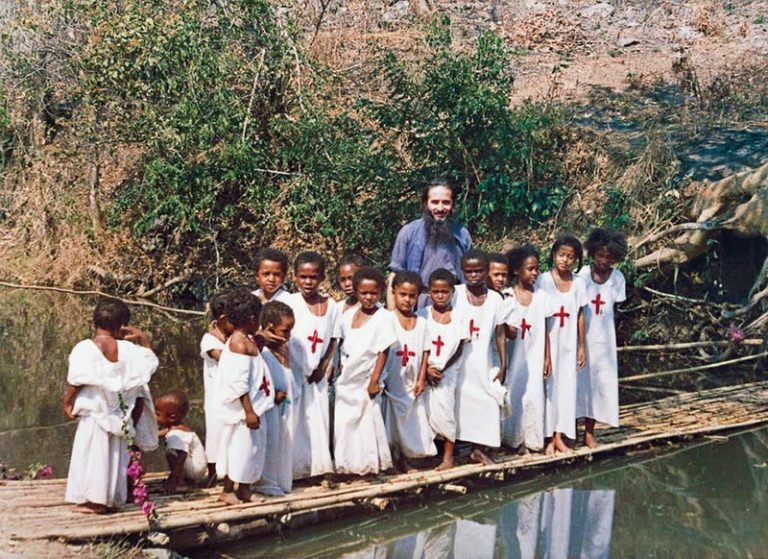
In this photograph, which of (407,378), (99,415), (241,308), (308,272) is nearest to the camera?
(99,415)

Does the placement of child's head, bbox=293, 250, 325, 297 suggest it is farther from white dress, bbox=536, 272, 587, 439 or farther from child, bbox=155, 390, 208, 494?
white dress, bbox=536, 272, 587, 439

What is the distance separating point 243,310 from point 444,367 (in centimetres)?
144

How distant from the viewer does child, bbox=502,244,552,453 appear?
242 inches

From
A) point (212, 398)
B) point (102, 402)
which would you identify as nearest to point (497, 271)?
point (212, 398)

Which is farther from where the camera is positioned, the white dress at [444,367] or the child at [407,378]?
the white dress at [444,367]

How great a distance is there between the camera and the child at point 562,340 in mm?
6246

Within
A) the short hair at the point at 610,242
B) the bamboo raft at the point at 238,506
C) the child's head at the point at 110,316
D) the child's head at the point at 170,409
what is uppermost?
the short hair at the point at 610,242

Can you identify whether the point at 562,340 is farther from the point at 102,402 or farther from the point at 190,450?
the point at 102,402

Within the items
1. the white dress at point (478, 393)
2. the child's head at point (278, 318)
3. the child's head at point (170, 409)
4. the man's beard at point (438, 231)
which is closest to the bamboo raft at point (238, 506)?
the white dress at point (478, 393)

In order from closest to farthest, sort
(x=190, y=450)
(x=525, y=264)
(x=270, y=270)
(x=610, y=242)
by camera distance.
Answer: (x=190, y=450)
(x=270, y=270)
(x=525, y=264)
(x=610, y=242)

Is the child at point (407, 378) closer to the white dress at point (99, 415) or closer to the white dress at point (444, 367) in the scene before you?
the white dress at point (444, 367)

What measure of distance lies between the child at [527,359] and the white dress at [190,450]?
1.91 m

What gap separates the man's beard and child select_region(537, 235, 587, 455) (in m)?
0.63

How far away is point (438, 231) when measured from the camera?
6316 millimetres
